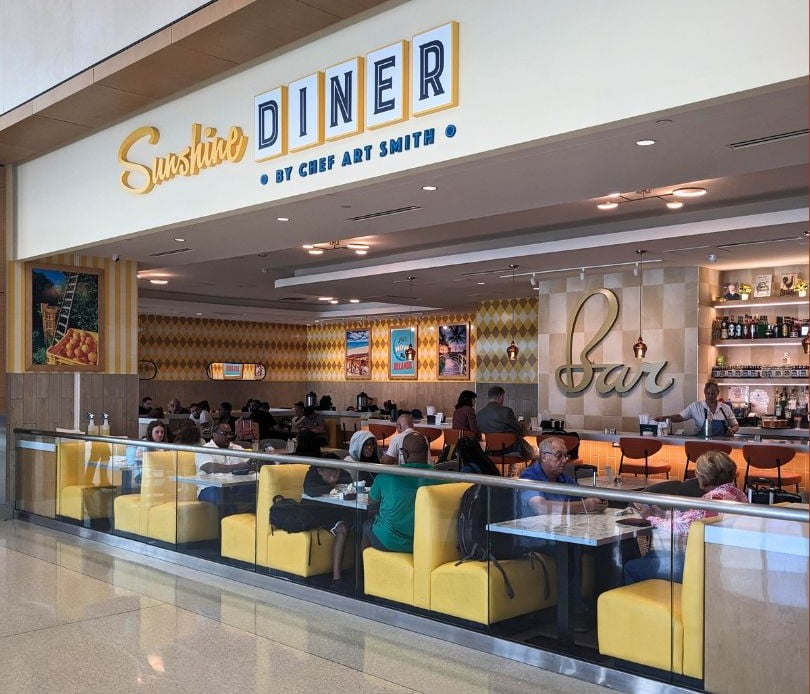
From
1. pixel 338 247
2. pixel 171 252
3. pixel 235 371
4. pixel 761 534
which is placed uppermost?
pixel 338 247

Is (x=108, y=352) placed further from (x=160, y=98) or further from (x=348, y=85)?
(x=348, y=85)

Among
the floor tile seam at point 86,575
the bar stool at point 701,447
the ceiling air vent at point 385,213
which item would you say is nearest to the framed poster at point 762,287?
the bar stool at point 701,447

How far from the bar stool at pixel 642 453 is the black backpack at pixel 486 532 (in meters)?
5.02

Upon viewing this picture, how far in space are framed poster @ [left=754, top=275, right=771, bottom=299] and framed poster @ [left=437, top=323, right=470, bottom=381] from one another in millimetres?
8104

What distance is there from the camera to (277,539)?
6.03m

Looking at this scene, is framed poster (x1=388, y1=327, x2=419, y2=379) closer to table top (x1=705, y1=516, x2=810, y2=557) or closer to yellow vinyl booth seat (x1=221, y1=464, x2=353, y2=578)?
yellow vinyl booth seat (x1=221, y1=464, x2=353, y2=578)

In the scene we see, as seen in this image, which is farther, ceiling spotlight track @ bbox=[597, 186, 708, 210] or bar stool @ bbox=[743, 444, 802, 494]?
bar stool @ bbox=[743, 444, 802, 494]

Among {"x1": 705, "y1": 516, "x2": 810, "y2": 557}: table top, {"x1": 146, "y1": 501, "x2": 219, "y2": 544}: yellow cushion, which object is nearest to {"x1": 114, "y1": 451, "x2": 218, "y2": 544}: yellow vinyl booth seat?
{"x1": 146, "y1": 501, "x2": 219, "y2": 544}: yellow cushion

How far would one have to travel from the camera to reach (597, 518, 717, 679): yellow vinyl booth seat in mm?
3904

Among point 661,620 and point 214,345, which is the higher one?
point 214,345

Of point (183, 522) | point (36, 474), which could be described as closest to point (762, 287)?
point (183, 522)

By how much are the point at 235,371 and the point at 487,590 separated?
1762 cm

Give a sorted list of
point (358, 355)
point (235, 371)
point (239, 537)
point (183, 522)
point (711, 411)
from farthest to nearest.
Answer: point (235, 371) → point (358, 355) → point (711, 411) → point (183, 522) → point (239, 537)

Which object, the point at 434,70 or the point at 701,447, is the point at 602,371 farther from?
the point at 434,70
